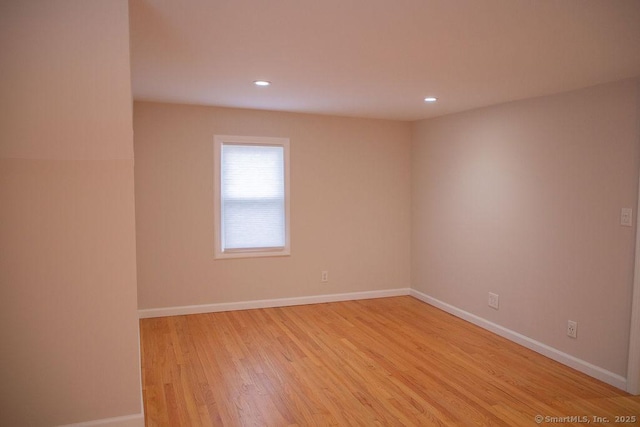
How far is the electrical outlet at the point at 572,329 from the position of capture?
11.5ft

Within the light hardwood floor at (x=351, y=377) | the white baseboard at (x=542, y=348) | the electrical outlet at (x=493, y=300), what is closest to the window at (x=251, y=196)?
the light hardwood floor at (x=351, y=377)

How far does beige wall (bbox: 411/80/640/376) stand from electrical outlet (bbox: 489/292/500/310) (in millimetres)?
67

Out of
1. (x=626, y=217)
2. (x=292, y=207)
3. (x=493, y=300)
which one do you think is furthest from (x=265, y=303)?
(x=626, y=217)

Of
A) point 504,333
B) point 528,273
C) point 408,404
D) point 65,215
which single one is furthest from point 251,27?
point 504,333

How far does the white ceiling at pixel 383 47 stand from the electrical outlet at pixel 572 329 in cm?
185

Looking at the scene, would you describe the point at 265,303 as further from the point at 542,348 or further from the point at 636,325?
the point at 636,325

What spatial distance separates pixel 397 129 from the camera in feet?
18.4

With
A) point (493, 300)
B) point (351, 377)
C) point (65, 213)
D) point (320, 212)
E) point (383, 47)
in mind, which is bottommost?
point (351, 377)

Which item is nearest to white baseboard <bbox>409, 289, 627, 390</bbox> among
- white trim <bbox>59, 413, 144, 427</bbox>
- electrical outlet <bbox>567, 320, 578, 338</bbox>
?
electrical outlet <bbox>567, 320, 578, 338</bbox>

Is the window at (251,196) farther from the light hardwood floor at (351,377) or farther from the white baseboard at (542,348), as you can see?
the white baseboard at (542,348)

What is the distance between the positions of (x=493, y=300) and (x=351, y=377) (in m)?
1.84

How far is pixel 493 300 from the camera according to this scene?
4355mm

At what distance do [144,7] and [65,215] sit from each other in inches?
41.5

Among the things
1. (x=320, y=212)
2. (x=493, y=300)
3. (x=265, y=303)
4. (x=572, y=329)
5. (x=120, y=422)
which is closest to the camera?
(x=120, y=422)
